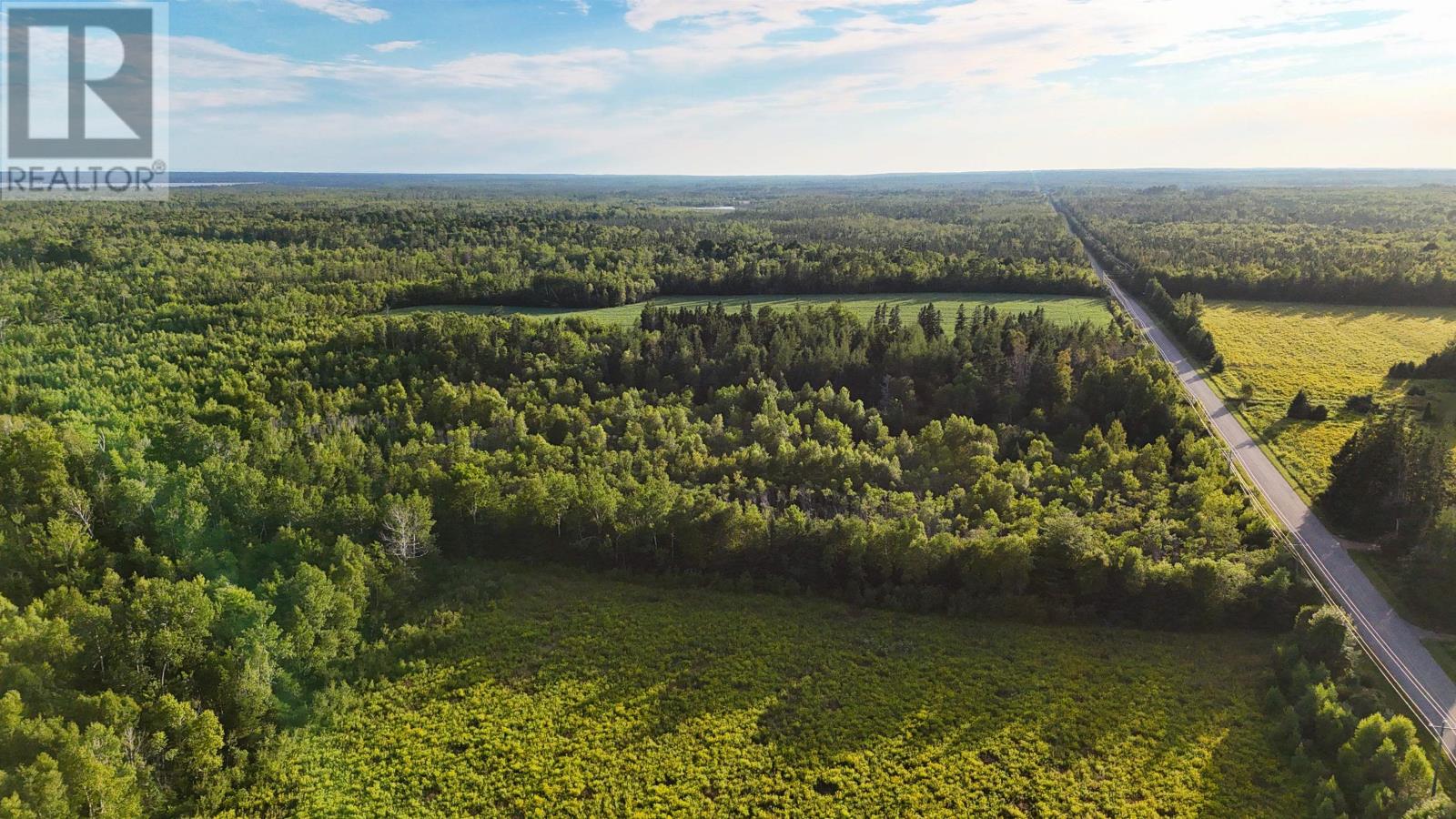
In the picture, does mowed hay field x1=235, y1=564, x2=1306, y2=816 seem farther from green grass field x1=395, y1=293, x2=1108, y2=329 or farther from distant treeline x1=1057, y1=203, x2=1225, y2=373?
green grass field x1=395, y1=293, x2=1108, y2=329

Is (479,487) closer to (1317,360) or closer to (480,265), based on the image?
(1317,360)

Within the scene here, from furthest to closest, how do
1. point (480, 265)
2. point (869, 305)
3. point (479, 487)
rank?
point (480, 265), point (869, 305), point (479, 487)

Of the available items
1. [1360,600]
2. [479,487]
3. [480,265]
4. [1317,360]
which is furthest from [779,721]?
[480,265]

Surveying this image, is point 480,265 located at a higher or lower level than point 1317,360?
higher

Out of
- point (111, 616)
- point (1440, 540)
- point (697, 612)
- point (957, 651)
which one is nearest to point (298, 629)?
point (111, 616)

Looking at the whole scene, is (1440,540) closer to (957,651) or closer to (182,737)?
(957,651)

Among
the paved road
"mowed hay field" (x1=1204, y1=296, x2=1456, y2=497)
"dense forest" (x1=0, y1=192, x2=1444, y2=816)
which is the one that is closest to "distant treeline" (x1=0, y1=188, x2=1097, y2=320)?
"dense forest" (x1=0, y1=192, x2=1444, y2=816)

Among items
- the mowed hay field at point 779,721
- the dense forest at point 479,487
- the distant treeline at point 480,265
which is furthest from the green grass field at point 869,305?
the mowed hay field at point 779,721
